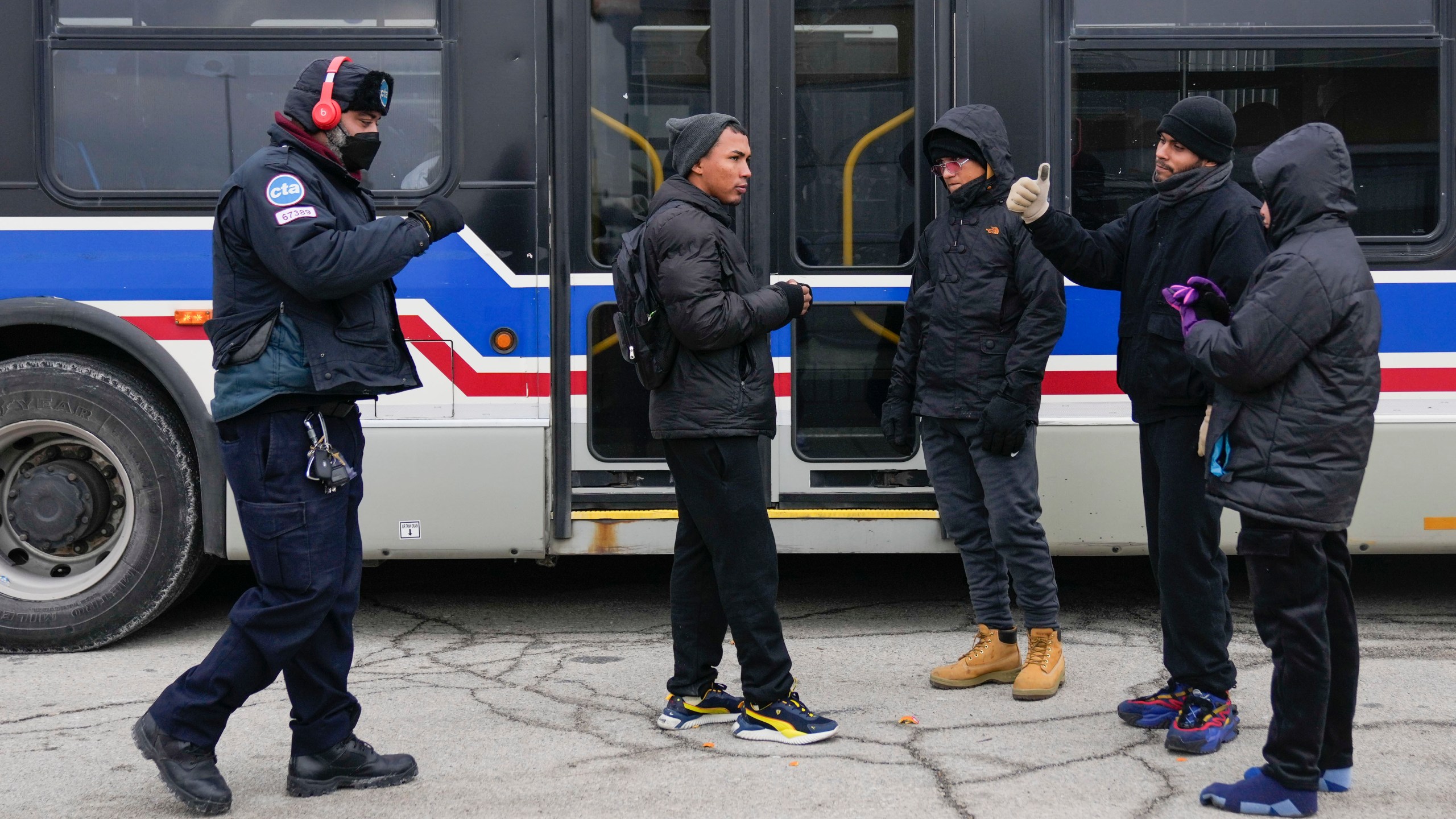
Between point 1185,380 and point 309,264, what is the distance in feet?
7.70

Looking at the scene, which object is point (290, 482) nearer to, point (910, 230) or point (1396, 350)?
point (910, 230)

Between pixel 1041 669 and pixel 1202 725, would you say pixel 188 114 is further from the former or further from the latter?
pixel 1202 725

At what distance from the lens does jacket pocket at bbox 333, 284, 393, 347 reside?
11.4 ft

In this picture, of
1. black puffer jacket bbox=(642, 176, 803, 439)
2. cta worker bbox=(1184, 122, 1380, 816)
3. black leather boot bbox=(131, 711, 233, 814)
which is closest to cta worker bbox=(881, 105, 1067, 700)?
black puffer jacket bbox=(642, 176, 803, 439)

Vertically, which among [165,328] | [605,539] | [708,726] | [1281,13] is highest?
[1281,13]

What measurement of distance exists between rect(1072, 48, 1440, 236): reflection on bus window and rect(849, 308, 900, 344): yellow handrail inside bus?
2.72 feet

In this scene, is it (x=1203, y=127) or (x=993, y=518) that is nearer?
(x=1203, y=127)

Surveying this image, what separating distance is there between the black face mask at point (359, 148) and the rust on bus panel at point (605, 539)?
6.31 ft

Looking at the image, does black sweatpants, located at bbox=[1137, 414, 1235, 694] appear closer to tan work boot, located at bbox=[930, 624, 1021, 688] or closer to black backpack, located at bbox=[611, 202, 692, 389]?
tan work boot, located at bbox=[930, 624, 1021, 688]

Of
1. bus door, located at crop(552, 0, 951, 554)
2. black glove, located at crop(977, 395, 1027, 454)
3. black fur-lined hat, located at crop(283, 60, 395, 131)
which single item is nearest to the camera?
black fur-lined hat, located at crop(283, 60, 395, 131)

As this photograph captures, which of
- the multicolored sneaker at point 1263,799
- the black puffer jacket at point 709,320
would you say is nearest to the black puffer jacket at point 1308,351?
the multicolored sneaker at point 1263,799

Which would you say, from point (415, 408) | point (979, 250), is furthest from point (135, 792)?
point (979, 250)

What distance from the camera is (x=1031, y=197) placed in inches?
156

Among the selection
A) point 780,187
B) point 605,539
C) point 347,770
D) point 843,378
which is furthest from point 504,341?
point 347,770
